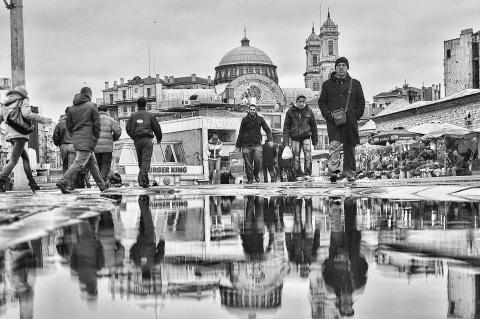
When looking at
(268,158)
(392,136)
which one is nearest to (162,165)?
(268,158)

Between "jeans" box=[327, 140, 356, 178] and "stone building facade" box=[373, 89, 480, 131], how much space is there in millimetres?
31579

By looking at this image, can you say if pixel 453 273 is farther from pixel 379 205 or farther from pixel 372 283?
pixel 379 205

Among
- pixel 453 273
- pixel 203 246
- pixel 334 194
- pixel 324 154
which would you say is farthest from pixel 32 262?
pixel 324 154

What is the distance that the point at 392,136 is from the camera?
34531 millimetres

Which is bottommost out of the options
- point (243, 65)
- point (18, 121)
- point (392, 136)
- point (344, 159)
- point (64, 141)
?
point (344, 159)

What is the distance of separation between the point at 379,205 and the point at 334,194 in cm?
254

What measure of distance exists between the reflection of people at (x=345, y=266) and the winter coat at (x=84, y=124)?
614 cm

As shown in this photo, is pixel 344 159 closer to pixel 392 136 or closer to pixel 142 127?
pixel 142 127

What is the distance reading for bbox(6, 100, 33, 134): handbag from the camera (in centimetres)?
1169

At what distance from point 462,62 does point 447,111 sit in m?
20.5

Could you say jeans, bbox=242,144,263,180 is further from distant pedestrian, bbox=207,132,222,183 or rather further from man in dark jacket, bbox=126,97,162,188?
distant pedestrian, bbox=207,132,222,183

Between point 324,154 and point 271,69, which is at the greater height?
point 271,69

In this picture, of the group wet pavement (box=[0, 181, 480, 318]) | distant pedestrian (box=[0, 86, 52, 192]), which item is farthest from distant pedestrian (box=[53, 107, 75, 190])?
wet pavement (box=[0, 181, 480, 318])

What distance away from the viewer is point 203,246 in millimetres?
4648
